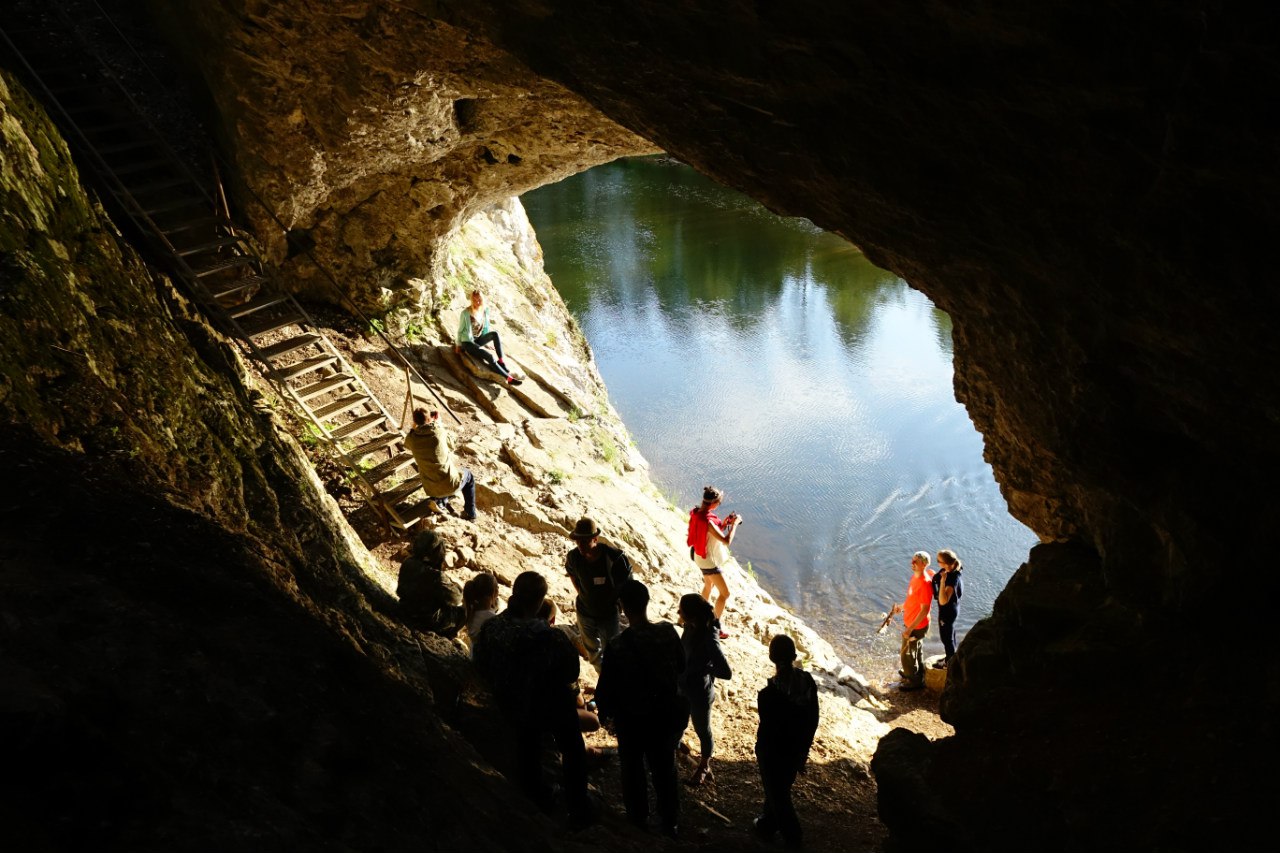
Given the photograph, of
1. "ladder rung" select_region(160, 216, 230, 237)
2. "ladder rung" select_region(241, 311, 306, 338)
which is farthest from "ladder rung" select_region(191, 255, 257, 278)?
"ladder rung" select_region(241, 311, 306, 338)

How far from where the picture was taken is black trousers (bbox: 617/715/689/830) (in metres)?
4.07

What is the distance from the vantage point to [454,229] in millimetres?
10945

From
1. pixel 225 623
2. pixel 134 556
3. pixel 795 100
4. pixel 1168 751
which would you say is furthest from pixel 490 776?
pixel 795 100

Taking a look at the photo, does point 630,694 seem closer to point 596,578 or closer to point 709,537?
point 596,578

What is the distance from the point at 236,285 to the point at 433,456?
9.81 ft

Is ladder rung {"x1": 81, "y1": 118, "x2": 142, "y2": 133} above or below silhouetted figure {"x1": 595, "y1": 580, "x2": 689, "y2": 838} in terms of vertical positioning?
above

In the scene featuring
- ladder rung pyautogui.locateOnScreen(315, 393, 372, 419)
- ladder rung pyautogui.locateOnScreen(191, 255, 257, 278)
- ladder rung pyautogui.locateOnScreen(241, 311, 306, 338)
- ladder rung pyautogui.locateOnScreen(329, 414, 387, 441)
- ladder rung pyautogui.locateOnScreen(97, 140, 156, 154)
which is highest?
ladder rung pyautogui.locateOnScreen(97, 140, 156, 154)

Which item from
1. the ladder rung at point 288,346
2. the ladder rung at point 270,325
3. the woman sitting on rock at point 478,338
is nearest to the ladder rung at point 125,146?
the ladder rung at point 270,325

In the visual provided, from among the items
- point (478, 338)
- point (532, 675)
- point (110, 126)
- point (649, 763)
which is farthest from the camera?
point (478, 338)

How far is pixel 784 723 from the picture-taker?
14.1 ft

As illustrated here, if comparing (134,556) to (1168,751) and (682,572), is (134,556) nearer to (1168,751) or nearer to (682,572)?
(1168,751)

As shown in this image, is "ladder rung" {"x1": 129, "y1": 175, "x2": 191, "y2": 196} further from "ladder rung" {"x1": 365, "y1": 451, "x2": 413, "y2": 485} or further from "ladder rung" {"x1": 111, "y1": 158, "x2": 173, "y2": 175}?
"ladder rung" {"x1": 365, "y1": 451, "x2": 413, "y2": 485}

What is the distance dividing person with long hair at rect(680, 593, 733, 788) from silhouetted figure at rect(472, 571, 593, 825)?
0.86 m

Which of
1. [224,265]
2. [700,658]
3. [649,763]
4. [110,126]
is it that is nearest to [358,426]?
[224,265]
